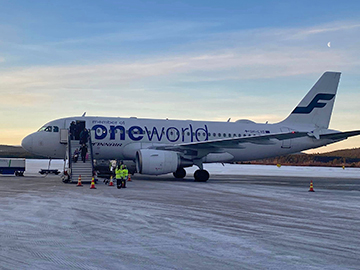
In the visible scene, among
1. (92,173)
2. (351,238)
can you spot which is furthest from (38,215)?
(92,173)

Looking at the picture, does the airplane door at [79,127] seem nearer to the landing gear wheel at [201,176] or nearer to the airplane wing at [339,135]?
the landing gear wheel at [201,176]

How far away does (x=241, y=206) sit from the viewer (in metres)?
15.1

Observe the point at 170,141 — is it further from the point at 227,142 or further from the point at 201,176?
the point at 227,142

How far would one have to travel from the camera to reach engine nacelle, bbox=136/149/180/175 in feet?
87.5

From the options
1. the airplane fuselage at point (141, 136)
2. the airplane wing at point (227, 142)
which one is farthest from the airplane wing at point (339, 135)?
the airplane wing at point (227, 142)

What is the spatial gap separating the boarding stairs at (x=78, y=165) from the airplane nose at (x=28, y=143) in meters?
2.79

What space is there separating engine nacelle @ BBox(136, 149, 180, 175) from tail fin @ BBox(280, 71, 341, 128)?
1251 cm

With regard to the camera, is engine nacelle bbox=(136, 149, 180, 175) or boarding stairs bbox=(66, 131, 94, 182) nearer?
boarding stairs bbox=(66, 131, 94, 182)

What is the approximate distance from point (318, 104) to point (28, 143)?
2198 cm

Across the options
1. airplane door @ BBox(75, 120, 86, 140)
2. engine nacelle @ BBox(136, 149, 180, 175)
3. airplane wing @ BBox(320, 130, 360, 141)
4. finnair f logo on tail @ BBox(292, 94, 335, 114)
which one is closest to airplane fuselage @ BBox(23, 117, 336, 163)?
airplane door @ BBox(75, 120, 86, 140)

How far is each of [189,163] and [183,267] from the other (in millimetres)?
22332

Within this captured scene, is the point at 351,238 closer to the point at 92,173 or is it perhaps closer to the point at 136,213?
the point at 136,213

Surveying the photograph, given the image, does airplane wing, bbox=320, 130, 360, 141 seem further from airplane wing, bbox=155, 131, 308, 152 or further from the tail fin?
airplane wing, bbox=155, 131, 308, 152

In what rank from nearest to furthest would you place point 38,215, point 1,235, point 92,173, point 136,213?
1. point 1,235
2. point 38,215
3. point 136,213
4. point 92,173
